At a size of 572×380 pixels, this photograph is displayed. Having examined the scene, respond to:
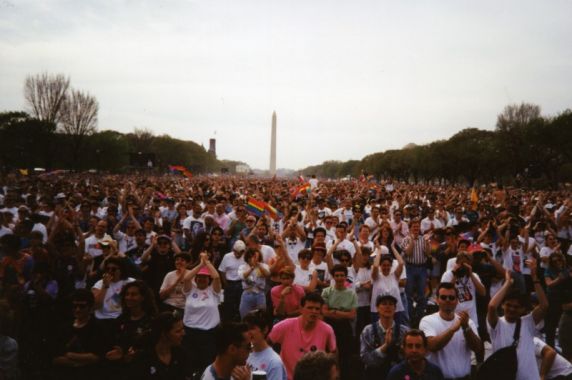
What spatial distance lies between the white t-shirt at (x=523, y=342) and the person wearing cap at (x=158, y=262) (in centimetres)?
448

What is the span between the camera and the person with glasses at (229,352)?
3.15 m

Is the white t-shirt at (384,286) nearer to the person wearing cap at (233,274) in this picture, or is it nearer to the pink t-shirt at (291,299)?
the pink t-shirt at (291,299)

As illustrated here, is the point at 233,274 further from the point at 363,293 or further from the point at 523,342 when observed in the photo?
the point at 523,342

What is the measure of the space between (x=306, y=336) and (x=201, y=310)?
1622mm

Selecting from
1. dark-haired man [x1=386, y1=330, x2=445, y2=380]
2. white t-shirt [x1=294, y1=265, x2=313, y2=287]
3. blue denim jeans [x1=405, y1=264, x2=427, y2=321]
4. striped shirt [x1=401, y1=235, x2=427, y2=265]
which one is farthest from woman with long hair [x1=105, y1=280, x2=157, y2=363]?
blue denim jeans [x1=405, y1=264, x2=427, y2=321]

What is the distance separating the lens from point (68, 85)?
42.5 m

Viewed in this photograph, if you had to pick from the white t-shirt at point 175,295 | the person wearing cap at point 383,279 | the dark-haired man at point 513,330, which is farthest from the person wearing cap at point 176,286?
the dark-haired man at point 513,330

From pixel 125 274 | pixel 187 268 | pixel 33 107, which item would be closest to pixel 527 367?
pixel 187 268

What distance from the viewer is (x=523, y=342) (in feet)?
13.8

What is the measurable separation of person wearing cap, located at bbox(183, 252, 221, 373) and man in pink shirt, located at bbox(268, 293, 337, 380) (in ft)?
4.11

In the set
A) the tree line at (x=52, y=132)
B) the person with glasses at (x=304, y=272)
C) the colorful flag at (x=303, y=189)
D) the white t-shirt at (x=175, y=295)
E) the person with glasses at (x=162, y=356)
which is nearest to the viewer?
the person with glasses at (x=162, y=356)

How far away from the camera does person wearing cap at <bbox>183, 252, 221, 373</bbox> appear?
525 centimetres

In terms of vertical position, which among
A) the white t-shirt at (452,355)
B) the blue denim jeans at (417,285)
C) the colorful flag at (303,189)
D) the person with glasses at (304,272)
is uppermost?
the colorful flag at (303,189)

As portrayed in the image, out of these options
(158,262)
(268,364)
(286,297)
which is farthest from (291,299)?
(158,262)
